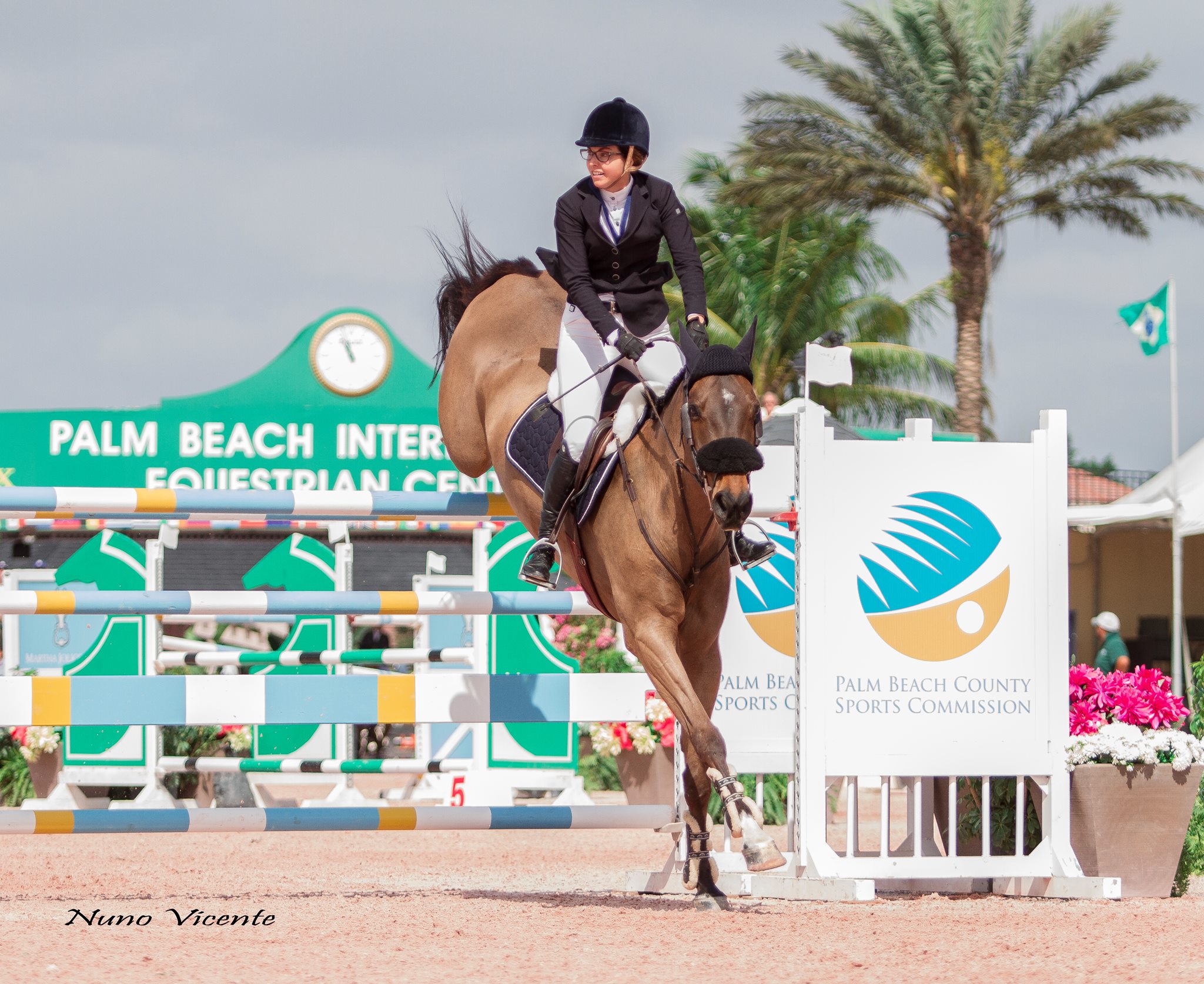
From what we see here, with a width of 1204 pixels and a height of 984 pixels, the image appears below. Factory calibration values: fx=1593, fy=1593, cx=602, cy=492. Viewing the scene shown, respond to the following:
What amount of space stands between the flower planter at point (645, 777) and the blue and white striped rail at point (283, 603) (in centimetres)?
572

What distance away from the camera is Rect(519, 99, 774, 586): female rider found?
526 centimetres

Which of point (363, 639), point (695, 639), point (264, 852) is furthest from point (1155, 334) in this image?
point (695, 639)

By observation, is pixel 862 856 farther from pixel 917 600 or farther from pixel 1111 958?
pixel 1111 958

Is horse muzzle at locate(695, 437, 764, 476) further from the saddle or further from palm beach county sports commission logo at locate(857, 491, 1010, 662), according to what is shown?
palm beach county sports commission logo at locate(857, 491, 1010, 662)

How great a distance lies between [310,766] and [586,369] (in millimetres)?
4328

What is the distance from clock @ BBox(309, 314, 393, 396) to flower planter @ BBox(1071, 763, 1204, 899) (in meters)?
18.3

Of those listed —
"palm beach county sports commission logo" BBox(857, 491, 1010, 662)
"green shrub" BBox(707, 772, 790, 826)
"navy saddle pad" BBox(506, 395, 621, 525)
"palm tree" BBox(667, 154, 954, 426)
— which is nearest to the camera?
"navy saddle pad" BBox(506, 395, 621, 525)

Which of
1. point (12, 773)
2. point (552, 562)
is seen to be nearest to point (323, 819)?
point (552, 562)

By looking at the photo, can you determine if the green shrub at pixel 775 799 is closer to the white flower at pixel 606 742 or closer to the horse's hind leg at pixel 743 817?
the white flower at pixel 606 742

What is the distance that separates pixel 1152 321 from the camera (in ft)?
61.7

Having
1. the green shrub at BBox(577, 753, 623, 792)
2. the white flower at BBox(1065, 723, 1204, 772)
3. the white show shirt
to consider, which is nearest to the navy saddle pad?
the white show shirt

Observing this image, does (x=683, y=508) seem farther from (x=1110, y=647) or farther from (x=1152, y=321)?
(x=1152, y=321)

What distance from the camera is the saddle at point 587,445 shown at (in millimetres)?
5254

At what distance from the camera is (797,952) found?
4320 millimetres
